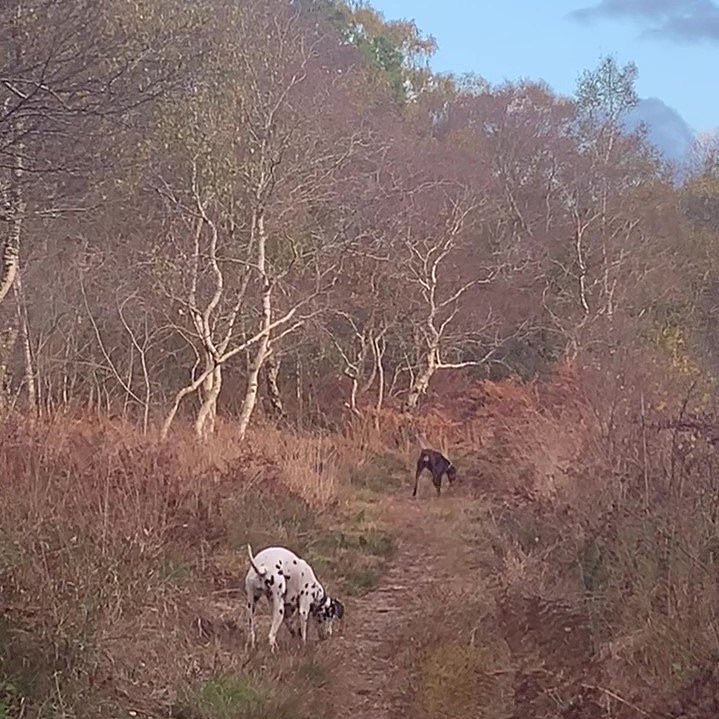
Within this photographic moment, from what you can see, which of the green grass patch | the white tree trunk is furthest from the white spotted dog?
the white tree trunk

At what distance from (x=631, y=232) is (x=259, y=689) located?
2466cm

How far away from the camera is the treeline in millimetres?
8953

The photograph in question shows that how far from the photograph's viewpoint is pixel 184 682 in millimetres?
5605

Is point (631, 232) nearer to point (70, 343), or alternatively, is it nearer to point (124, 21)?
point (70, 343)

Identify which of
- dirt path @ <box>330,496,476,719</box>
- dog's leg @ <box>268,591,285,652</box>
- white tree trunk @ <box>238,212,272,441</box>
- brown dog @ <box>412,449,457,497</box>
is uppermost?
white tree trunk @ <box>238,212,272,441</box>

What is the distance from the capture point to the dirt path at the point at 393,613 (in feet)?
20.4

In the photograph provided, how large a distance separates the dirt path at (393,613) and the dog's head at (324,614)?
0.12 m

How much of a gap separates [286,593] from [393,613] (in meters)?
1.49

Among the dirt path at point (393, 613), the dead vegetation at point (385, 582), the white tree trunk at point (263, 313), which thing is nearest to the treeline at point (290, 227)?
the white tree trunk at point (263, 313)

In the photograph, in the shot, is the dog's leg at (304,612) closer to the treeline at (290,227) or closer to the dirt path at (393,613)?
the dirt path at (393,613)

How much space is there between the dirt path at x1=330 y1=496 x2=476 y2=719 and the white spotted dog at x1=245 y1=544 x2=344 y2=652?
24cm

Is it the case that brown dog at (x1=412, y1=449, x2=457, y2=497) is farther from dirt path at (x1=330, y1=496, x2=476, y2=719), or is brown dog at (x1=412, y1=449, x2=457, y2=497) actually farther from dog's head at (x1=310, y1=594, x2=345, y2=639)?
dog's head at (x1=310, y1=594, x2=345, y2=639)

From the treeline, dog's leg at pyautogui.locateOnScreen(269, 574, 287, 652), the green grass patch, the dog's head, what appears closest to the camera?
the green grass patch

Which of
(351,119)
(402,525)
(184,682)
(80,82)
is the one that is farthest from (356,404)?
(184,682)
